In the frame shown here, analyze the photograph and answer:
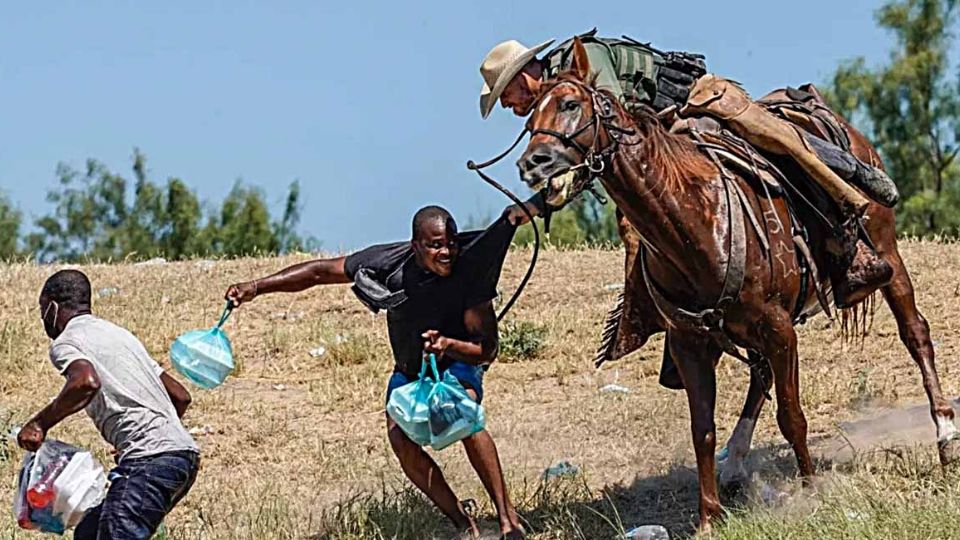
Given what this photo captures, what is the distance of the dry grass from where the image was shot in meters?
8.20

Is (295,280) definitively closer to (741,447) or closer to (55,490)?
(55,490)

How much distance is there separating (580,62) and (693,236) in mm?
986

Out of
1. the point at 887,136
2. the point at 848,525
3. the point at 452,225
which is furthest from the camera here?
the point at 887,136

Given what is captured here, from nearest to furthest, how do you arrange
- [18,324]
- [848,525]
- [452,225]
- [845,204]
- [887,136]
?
[848,525] < [452,225] < [845,204] < [18,324] < [887,136]

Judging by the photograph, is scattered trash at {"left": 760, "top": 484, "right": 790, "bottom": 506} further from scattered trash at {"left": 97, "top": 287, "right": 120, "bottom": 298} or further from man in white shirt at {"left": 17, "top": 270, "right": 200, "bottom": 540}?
scattered trash at {"left": 97, "top": 287, "right": 120, "bottom": 298}

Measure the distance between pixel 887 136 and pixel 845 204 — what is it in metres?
25.8

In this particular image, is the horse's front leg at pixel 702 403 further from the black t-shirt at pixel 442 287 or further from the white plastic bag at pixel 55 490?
the white plastic bag at pixel 55 490

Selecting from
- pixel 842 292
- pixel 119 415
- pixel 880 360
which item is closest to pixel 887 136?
pixel 880 360

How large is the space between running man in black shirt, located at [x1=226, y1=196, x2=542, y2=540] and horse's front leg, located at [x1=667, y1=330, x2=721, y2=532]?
36.3 inches

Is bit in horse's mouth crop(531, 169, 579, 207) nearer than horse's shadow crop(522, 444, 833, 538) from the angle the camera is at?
Yes

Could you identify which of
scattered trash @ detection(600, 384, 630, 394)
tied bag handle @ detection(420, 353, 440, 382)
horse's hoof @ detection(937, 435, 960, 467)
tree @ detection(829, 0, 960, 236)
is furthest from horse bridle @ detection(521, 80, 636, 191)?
tree @ detection(829, 0, 960, 236)

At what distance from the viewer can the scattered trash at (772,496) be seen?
25.9 feet

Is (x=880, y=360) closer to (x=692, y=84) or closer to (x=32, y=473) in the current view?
(x=692, y=84)

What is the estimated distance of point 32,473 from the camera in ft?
22.8
